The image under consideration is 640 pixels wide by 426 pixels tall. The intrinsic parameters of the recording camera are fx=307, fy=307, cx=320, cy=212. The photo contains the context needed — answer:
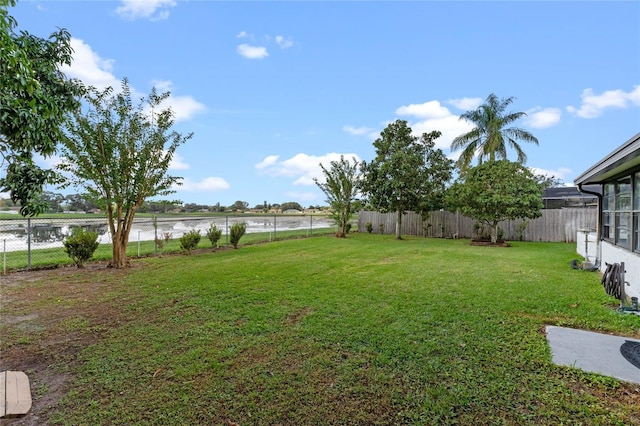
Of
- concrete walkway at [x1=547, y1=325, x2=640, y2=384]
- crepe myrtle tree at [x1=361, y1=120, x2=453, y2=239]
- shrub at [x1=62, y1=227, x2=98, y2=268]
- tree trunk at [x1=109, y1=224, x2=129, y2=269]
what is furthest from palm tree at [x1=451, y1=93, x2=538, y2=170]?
shrub at [x1=62, y1=227, x2=98, y2=268]

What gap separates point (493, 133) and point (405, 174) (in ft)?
25.2

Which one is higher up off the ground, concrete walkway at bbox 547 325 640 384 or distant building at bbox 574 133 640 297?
distant building at bbox 574 133 640 297

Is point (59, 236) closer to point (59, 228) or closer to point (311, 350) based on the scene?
point (59, 228)

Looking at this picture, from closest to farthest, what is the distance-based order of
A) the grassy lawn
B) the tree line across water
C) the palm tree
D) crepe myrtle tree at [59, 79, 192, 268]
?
1. the grassy lawn
2. the tree line across water
3. crepe myrtle tree at [59, 79, 192, 268]
4. the palm tree

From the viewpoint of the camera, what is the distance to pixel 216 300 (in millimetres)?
4688

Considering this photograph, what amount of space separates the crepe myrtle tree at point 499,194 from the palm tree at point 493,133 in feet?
19.4

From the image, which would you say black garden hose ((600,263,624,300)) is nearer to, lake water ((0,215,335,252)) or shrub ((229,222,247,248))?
shrub ((229,222,247,248))

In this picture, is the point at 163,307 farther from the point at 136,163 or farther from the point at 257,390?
the point at 136,163

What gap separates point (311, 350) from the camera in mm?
2977

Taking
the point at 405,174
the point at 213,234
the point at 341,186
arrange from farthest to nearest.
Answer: the point at 341,186 < the point at 405,174 < the point at 213,234

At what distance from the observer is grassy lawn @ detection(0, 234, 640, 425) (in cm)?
211

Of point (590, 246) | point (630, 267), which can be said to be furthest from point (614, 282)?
point (590, 246)

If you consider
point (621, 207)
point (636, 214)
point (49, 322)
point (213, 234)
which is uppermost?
point (621, 207)

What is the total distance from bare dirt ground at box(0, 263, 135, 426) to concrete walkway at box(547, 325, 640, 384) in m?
4.21
